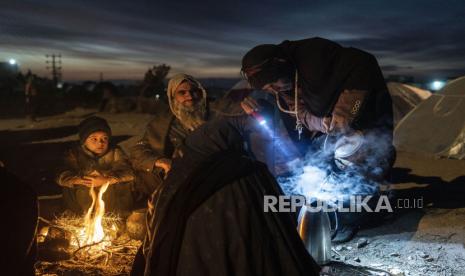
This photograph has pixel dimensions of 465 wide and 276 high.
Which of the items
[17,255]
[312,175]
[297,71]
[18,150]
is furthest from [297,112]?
[18,150]

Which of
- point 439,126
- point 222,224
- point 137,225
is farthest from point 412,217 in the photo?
point 439,126

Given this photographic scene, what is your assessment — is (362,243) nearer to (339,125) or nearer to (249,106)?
(339,125)

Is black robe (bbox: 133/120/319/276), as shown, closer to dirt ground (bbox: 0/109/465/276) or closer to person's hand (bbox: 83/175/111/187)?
dirt ground (bbox: 0/109/465/276)

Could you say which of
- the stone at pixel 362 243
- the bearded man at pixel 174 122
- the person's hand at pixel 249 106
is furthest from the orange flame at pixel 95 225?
the stone at pixel 362 243

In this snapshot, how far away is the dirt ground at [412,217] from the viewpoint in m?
3.40

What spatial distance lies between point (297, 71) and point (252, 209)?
6.39 feet

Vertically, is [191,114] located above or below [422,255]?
above

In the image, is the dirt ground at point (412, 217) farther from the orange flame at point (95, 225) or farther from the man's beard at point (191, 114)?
the man's beard at point (191, 114)

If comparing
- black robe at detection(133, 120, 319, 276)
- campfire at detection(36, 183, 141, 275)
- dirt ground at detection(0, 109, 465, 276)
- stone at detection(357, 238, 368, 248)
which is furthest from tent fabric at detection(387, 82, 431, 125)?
black robe at detection(133, 120, 319, 276)

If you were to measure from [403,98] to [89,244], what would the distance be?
1098 centimetres

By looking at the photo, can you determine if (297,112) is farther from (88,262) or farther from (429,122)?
(429,122)

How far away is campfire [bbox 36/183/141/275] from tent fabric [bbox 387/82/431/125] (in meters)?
9.96

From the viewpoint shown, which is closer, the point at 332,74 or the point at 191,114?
the point at 332,74

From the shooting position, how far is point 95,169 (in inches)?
171
